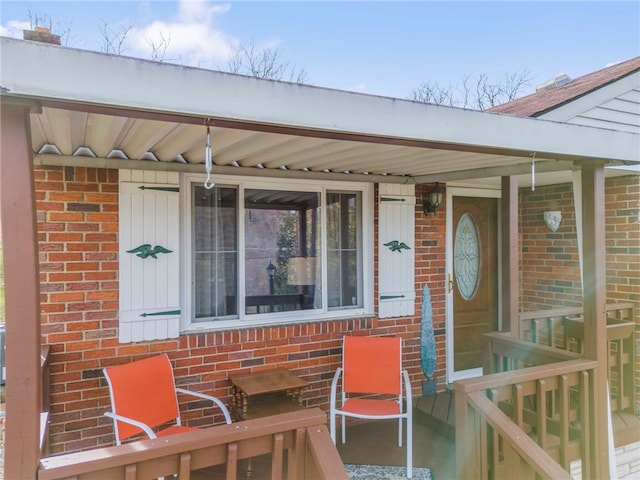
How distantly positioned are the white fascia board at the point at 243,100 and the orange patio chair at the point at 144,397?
212 centimetres

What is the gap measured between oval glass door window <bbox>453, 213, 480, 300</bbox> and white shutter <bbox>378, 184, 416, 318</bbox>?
0.85 m

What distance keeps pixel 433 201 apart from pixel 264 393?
252cm

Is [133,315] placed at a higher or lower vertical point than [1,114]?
lower

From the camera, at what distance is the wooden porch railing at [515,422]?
2385mm

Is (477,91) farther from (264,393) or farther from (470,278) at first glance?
(264,393)

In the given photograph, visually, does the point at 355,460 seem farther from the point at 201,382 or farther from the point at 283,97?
the point at 283,97

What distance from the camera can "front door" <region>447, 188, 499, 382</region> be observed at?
4.97 meters

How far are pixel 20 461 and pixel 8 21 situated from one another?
26.4ft

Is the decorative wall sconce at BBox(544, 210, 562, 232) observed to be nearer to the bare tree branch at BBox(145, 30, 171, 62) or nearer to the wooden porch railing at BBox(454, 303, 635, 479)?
the wooden porch railing at BBox(454, 303, 635, 479)

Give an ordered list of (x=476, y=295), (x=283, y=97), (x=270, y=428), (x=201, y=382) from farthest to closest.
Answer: (x=476, y=295) < (x=201, y=382) < (x=270, y=428) < (x=283, y=97)

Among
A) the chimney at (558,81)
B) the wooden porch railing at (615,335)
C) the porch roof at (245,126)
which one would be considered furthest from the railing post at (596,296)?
the chimney at (558,81)

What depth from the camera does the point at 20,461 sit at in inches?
60.0

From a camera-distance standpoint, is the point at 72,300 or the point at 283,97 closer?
the point at 283,97

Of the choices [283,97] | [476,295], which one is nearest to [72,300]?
[283,97]
